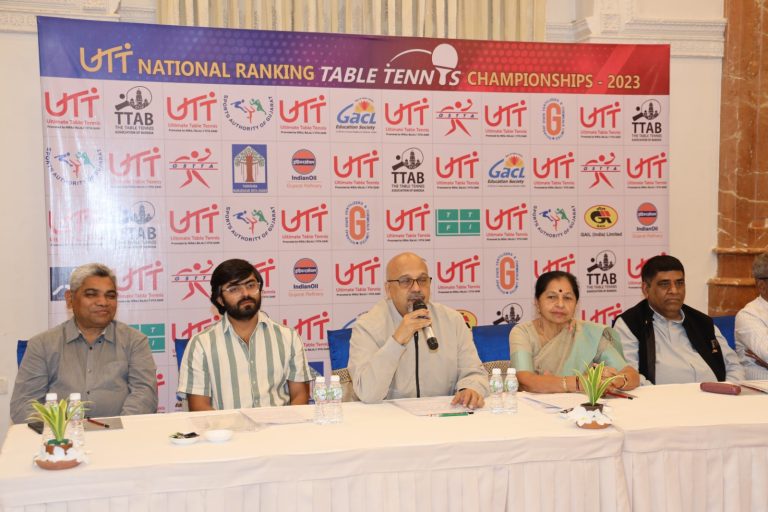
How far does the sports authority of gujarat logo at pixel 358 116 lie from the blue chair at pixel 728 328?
2.21 metres

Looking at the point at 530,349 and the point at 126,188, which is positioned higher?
the point at 126,188

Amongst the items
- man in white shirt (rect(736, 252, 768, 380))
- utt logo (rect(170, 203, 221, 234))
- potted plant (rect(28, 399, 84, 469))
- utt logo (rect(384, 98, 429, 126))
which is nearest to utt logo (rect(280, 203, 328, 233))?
utt logo (rect(170, 203, 221, 234))

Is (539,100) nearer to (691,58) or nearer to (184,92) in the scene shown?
(691,58)

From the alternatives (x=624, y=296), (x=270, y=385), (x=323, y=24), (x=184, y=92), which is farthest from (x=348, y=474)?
(x=323, y=24)

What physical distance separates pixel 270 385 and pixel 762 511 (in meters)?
1.88

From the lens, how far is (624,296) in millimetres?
5219

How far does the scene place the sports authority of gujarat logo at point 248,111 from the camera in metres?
4.67

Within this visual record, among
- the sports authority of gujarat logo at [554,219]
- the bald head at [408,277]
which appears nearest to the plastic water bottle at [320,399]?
the bald head at [408,277]

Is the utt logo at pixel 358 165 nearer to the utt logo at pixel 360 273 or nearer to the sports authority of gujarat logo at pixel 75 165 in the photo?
the utt logo at pixel 360 273

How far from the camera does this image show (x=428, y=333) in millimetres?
2992

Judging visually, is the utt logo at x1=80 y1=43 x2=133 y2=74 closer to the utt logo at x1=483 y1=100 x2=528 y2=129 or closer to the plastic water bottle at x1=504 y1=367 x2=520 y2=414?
the utt logo at x1=483 y1=100 x2=528 y2=129

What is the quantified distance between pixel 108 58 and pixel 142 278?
1.22 metres

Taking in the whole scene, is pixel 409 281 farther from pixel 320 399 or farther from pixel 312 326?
pixel 312 326

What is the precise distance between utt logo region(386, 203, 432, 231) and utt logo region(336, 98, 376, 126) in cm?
55
